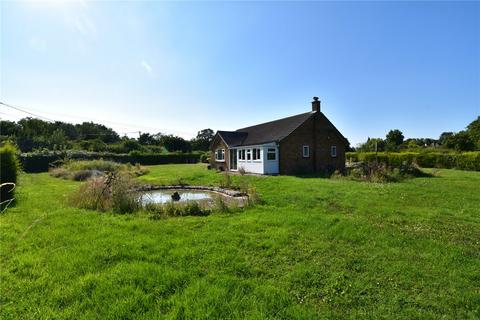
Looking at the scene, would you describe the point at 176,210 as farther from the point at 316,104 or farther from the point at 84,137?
the point at 84,137

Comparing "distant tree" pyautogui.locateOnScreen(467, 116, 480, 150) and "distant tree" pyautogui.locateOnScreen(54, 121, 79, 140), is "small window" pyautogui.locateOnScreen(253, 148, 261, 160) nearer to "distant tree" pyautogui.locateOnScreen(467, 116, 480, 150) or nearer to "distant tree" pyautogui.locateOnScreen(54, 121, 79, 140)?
"distant tree" pyautogui.locateOnScreen(467, 116, 480, 150)

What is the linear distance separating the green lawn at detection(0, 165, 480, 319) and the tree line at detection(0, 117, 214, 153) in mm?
45207

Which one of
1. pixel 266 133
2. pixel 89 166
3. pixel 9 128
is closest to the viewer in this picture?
pixel 89 166

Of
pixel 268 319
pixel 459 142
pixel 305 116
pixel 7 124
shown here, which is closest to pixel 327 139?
pixel 305 116

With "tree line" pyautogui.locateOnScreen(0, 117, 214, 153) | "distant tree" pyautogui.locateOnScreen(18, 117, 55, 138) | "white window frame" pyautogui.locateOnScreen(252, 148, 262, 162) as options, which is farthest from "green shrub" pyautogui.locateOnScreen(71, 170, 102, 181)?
"distant tree" pyautogui.locateOnScreen(18, 117, 55, 138)

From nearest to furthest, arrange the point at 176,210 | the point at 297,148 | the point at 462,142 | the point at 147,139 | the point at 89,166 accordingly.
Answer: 1. the point at 176,210
2. the point at 297,148
3. the point at 89,166
4. the point at 462,142
5. the point at 147,139

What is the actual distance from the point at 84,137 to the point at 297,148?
234 feet

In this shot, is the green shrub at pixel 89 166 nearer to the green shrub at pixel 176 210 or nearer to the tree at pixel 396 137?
the green shrub at pixel 176 210

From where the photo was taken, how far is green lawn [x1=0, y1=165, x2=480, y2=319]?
3645 millimetres

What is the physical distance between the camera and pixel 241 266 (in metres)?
4.80

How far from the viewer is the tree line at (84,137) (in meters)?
52.3

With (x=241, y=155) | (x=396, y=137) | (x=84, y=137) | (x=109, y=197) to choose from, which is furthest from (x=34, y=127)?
(x=396, y=137)

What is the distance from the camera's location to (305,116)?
25.1 meters

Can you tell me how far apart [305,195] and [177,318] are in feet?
29.7
